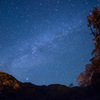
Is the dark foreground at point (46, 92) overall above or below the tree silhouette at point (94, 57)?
below

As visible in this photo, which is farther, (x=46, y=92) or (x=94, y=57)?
(x=94, y=57)

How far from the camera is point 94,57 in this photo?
18.1 meters

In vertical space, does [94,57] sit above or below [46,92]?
above

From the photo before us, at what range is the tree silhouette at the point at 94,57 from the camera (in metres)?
17.4

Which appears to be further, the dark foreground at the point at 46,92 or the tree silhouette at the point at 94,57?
the tree silhouette at the point at 94,57

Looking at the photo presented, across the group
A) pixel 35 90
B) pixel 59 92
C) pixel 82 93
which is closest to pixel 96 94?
pixel 82 93

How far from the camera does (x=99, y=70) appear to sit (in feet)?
52.1

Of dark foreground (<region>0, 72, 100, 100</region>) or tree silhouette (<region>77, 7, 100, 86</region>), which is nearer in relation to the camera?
dark foreground (<region>0, 72, 100, 100</region>)

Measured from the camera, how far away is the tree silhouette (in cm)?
1735

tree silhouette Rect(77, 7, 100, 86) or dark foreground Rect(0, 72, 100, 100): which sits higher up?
tree silhouette Rect(77, 7, 100, 86)

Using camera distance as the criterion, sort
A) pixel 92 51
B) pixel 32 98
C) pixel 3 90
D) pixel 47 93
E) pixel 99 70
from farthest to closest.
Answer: pixel 92 51 < pixel 99 70 < pixel 47 93 < pixel 32 98 < pixel 3 90

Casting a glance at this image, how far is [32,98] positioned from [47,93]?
211cm

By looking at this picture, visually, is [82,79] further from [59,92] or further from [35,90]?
[35,90]

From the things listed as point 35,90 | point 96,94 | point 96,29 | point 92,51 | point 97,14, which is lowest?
point 96,94
